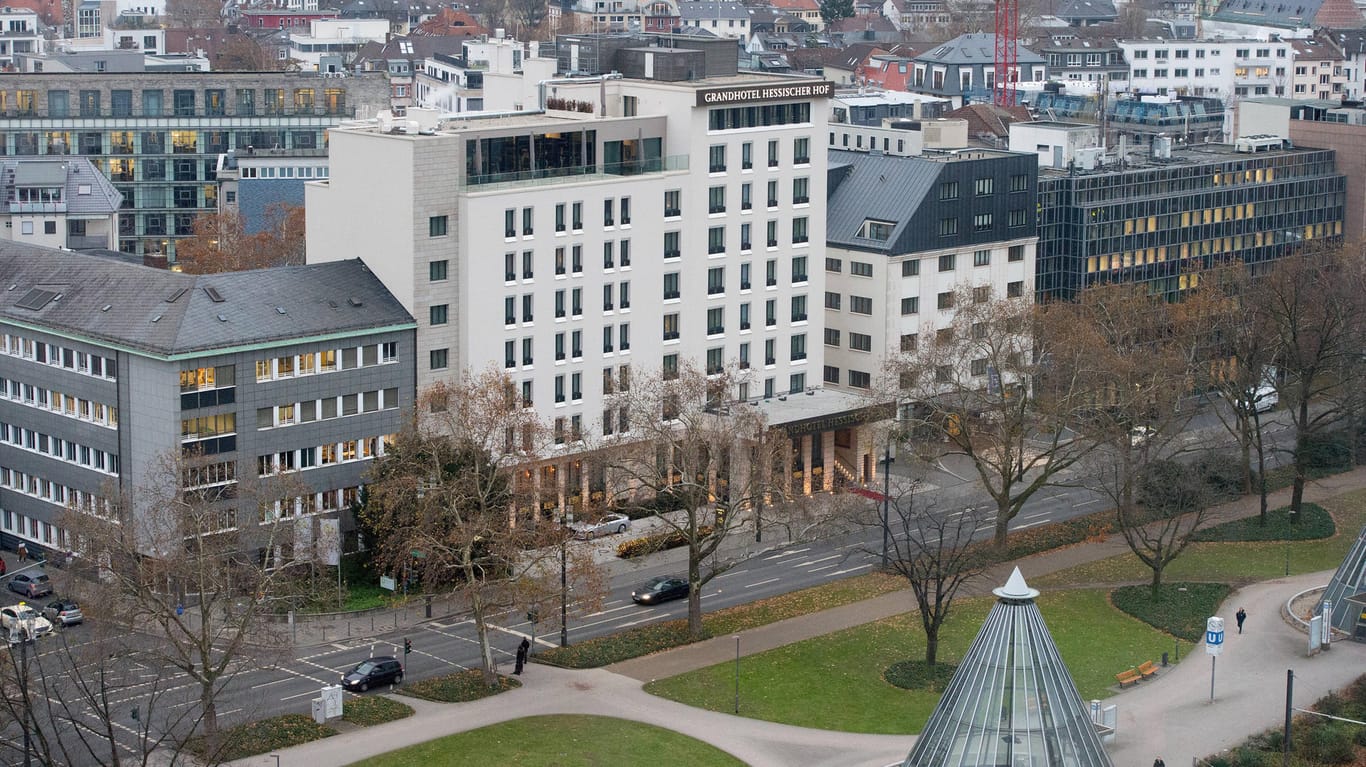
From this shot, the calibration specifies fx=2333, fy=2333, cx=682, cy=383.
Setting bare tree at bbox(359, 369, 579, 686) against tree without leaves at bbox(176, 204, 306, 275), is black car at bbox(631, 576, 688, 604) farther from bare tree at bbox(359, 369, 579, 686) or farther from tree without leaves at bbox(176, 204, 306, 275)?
tree without leaves at bbox(176, 204, 306, 275)

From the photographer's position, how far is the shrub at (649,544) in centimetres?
14000

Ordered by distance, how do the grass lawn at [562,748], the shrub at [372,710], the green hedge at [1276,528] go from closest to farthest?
the grass lawn at [562,748], the shrub at [372,710], the green hedge at [1276,528]

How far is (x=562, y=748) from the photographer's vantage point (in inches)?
4259

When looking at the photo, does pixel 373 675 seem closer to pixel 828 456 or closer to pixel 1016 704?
pixel 1016 704

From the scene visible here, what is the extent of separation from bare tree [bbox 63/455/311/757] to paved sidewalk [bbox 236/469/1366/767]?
21.1ft

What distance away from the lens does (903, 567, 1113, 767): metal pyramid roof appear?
9419 centimetres

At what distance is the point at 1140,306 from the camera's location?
537 feet

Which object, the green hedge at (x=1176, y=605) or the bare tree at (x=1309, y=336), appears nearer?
the green hedge at (x=1176, y=605)

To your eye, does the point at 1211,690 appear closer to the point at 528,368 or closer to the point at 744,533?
the point at 744,533

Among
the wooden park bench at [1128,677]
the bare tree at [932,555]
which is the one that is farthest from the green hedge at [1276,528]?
the wooden park bench at [1128,677]

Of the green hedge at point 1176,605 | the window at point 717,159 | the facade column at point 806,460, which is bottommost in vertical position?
the green hedge at point 1176,605

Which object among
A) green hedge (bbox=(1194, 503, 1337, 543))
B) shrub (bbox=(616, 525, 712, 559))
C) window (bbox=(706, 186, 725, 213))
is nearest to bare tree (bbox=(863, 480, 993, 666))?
shrub (bbox=(616, 525, 712, 559))

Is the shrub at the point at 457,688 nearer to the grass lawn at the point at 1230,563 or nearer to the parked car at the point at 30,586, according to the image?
the parked car at the point at 30,586

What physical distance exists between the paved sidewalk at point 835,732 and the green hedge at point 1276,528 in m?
15.0
